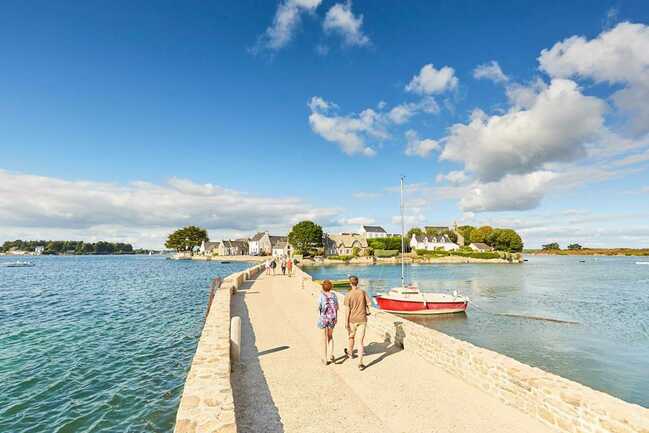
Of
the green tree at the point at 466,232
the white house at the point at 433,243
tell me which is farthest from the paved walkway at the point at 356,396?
the green tree at the point at 466,232

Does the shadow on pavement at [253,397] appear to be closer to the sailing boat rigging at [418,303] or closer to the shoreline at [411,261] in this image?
the sailing boat rigging at [418,303]

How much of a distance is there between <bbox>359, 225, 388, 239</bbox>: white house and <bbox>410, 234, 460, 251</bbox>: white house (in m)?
14.5

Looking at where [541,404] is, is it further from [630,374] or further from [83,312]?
[83,312]

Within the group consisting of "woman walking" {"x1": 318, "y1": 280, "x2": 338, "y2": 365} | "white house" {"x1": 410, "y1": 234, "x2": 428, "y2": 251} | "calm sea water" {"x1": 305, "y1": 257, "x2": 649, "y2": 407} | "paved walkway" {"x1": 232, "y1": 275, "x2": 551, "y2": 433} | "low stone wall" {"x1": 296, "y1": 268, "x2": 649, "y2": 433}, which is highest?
"white house" {"x1": 410, "y1": 234, "x2": 428, "y2": 251}

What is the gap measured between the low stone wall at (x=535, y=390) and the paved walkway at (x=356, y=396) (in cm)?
20


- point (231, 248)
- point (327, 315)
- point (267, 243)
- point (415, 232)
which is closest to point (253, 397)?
point (327, 315)

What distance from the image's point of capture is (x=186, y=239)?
144 m

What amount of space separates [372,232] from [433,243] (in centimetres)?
2435

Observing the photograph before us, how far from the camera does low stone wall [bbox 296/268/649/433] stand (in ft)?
15.5

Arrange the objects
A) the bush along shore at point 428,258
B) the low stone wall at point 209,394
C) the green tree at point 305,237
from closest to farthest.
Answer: the low stone wall at point 209,394, the bush along shore at point 428,258, the green tree at point 305,237

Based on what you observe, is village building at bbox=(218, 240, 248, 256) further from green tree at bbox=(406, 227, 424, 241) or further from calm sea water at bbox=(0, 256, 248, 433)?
calm sea water at bbox=(0, 256, 248, 433)

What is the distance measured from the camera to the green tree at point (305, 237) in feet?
341

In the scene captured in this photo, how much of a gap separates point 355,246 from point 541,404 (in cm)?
11348

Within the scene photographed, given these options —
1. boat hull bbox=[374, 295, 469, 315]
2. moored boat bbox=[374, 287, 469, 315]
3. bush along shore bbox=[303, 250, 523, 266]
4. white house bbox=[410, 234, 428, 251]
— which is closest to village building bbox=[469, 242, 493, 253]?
bush along shore bbox=[303, 250, 523, 266]
